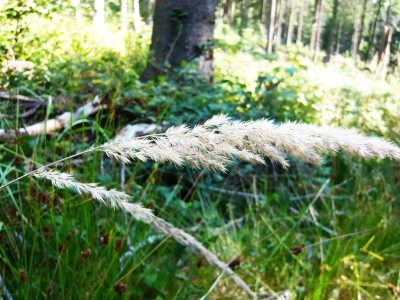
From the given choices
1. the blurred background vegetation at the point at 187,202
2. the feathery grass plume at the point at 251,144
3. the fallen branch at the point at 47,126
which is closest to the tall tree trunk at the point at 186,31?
the blurred background vegetation at the point at 187,202

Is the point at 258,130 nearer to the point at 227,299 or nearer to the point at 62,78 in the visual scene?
the point at 227,299

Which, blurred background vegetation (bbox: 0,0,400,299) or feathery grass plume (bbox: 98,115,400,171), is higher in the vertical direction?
feathery grass plume (bbox: 98,115,400,171)

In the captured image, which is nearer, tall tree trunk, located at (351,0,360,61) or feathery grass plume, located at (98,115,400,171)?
feathery grass plume, located at (98,115,400,171)

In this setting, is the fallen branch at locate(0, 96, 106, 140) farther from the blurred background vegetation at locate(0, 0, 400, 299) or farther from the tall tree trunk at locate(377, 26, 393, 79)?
the tall tree trunk at locate(377, 26, 393, 79)

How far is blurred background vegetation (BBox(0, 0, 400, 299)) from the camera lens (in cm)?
145

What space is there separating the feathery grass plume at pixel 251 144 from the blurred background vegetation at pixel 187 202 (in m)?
0.59

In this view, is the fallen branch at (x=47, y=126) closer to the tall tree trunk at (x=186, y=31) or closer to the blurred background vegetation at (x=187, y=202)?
the blurred background vegetation at (x=187, y=202)

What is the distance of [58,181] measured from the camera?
2.13ft

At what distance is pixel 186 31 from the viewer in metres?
4.70

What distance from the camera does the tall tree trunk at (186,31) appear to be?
463cm

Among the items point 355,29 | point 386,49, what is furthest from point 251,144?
point 355,29

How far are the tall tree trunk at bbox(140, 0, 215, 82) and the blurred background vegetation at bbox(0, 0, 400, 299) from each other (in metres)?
0.11

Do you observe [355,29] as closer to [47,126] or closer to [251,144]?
[47,126]

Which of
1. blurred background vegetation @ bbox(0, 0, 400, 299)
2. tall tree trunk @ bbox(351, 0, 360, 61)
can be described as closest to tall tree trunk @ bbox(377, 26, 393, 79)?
blurred background vegetation @ bbox(0, 0, 400, 299)
